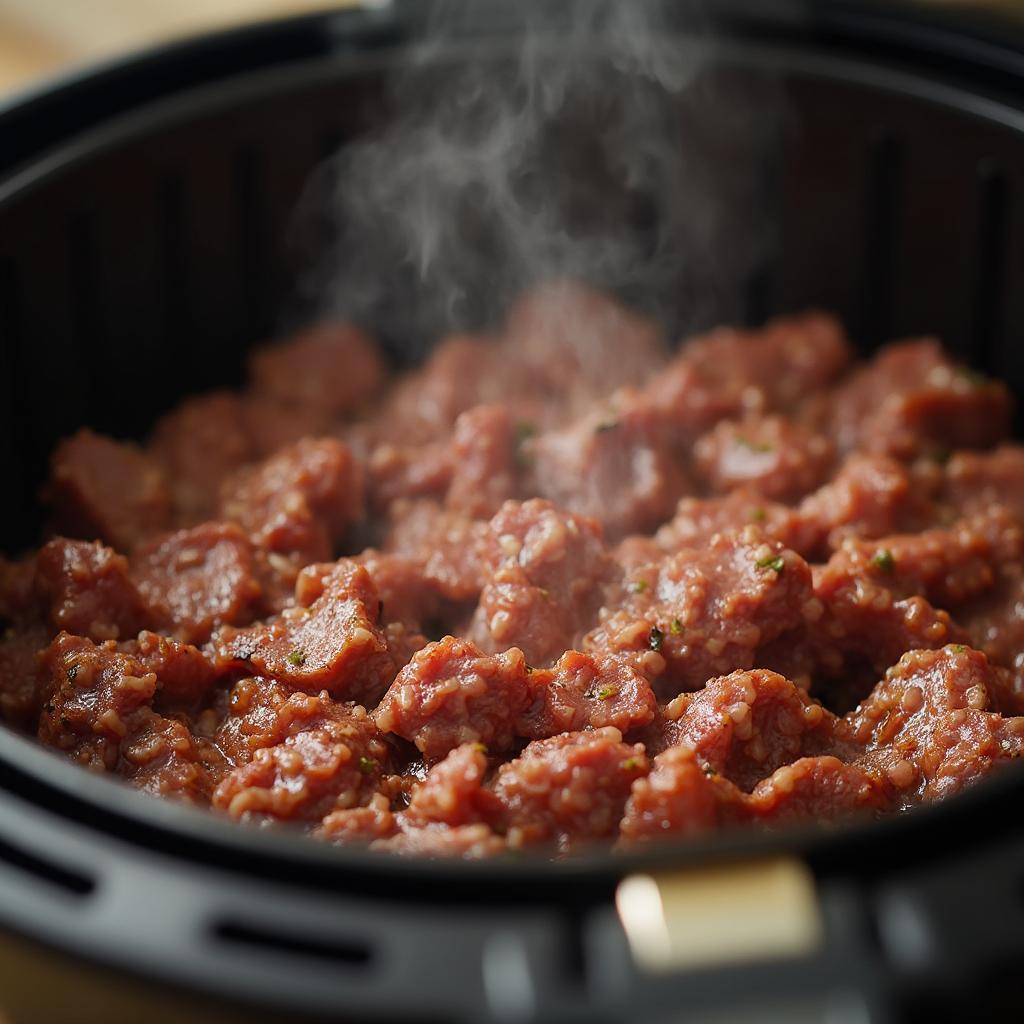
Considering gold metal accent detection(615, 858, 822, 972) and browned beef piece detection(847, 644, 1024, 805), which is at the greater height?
browned beef piece detection(847, 644, 1024, 805)

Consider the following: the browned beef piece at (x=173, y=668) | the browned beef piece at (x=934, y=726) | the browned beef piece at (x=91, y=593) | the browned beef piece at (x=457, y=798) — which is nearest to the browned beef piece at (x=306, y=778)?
the browned beef piece at (x=457, y=798)

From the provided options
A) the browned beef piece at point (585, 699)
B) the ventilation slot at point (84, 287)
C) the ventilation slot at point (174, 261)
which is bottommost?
the browned beef piece at point (585, 699)

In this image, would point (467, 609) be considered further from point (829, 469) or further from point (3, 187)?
point (3, 187)

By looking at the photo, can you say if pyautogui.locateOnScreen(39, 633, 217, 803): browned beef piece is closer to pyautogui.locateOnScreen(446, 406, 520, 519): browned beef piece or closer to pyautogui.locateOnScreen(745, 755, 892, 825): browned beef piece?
pyautogui.locateOnScreen(446, 406, 520, 519): browned beef piece

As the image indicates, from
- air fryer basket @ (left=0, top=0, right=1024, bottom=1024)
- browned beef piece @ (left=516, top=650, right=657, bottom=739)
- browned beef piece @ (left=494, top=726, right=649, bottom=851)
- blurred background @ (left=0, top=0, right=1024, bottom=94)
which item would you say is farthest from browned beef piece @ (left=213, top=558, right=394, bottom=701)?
blurred background @ (left=0, top=0, right=1024, bottom=94)

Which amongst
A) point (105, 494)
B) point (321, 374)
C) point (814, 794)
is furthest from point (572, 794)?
point (321, 374)

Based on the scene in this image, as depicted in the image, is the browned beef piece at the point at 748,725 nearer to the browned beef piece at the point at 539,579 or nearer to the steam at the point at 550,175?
the browned beef piece at the point at 539,579

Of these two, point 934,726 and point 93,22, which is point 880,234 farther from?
point 93,22

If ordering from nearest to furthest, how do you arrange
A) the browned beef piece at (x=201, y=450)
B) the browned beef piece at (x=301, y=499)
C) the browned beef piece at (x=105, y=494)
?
1. the browned beef piece at (x=301, y=499)
2. the browned beef piece at (x=105, y=494)
3. the browned beef piece at (x=201, y=450)
